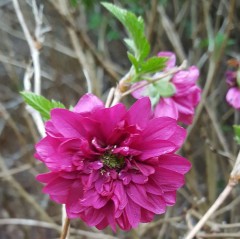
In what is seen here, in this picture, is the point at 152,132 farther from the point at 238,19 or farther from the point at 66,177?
the point at 238,19

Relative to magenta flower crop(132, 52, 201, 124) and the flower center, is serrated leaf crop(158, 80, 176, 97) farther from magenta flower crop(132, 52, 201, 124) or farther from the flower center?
the flower center

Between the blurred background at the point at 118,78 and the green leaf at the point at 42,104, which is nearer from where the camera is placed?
the green leaf at the point at 42,104

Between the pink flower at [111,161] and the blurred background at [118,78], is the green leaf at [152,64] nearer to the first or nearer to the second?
the pink flower at [111,161]

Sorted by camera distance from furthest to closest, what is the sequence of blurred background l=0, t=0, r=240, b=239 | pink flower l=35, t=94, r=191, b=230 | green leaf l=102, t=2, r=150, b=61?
blurred background l=0, t=0, r=240, b=239 < green leaf l=102, t=2, r=150, b=61 < pink flower l=35, t=94, r=191, b=230

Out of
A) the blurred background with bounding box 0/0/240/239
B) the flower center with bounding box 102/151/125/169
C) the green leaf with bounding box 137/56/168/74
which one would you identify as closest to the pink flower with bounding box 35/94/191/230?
the flower center with bounding box 102/151/125/169

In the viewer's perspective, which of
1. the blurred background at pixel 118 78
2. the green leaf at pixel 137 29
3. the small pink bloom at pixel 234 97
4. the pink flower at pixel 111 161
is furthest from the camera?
the blurred background at pixel 118 78

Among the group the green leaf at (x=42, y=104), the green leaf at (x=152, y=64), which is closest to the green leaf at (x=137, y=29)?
the green leaf at (x=152, y=64)
